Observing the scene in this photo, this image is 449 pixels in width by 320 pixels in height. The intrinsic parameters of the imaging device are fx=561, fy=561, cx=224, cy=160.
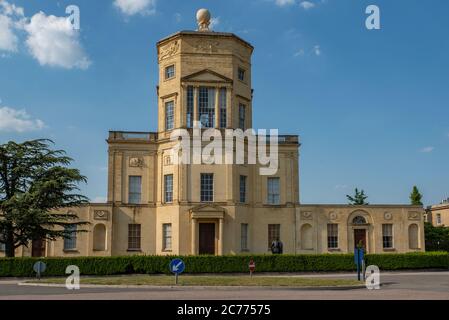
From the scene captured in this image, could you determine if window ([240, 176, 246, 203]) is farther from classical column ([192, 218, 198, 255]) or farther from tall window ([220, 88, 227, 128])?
classical column ([192, 218, 198, 255])

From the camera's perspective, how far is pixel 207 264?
113 feet

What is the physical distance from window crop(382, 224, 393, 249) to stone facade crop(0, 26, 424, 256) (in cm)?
49

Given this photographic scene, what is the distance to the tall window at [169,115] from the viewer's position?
4272 centimetres

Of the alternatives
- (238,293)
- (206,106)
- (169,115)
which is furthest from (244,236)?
(238,293)

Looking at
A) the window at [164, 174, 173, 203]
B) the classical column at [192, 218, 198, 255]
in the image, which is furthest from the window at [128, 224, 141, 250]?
the classical column at [192, 218, 198, 255]

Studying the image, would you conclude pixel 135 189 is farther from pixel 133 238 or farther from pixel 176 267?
pixel 176 267

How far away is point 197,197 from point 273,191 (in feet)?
23.0

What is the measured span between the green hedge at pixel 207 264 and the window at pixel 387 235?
839cm

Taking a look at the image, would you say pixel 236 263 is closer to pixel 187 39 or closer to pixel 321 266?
pixel 321 266

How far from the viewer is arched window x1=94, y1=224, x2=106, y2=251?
43000 millimetres

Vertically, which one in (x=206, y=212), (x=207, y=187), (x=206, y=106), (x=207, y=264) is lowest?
(x=207, y=264)

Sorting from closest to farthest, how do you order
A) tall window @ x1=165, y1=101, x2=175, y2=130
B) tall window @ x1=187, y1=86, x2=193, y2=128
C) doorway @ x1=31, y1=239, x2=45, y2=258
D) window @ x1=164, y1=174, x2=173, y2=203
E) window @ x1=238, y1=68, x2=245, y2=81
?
tall window @ x1=187, y1=86, x2=193, y2=128 → window @ x1=164, y1=174, x2=173, y2=203 → tall window @ x1=165, y1=101, x2=175, y2=130 → doorway @ x1=31, y1=239, x2=45, y2=258 → window @ x1=238, y1=68, x2=245, y2=81
